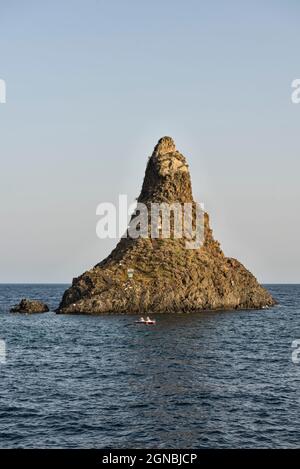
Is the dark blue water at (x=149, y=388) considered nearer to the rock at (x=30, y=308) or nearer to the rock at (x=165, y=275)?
the rock at (x=165, y=275)

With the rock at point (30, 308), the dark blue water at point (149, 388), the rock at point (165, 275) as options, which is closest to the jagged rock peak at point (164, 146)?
the rock at point (165, 275)

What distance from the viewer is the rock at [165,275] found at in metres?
113

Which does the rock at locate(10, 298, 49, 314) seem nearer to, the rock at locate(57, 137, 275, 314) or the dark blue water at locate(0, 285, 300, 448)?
the rock at locate(57, 137, 275, 314)

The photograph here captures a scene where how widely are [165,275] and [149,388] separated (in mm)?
68925

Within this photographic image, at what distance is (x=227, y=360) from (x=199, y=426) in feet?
82.6

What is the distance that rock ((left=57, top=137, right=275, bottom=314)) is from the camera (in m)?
113

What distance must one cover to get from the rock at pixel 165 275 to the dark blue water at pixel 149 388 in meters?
23.9

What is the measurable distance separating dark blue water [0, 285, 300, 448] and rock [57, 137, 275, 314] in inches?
942

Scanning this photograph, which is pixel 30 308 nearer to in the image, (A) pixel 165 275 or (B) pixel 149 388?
(A) pixel 165 275

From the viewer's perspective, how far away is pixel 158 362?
60.8 metres

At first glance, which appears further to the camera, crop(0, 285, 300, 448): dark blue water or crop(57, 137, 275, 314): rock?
crop(57, 137, 275, 314): rock

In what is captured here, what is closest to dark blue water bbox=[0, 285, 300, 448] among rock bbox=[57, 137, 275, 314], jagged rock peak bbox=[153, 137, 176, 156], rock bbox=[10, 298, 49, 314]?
rock bbox=[57, 137, 275, 314]
